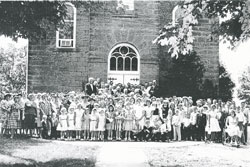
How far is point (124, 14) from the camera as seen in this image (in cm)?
2102

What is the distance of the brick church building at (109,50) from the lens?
20.5 metres

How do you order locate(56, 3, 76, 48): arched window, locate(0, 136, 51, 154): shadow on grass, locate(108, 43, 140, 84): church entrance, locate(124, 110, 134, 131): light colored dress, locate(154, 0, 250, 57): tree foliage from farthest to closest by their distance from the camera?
locate(108, 43, 140, 84): church entrance < locate(56, 3, 76, 48): arched window < locate(124, 110, 134, 131): light colored dress < locate(0, 136, 51, 154): shadow on grass < locate(154, 0, 250, 57): tree foliage

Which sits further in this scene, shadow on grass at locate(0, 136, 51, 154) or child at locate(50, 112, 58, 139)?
child at locate(50, 112, 58, 139)

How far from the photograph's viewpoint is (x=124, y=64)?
69.8 ft

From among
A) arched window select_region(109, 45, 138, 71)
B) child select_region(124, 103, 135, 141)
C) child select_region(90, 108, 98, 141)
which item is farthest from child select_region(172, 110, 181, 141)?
arched window select_region(109, 45, 138, 71)

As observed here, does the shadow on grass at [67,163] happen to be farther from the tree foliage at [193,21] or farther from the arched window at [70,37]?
the arched window at [70,37]

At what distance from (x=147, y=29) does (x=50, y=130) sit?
8.54 m

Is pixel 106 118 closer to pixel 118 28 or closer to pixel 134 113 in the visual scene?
pixel 134 113

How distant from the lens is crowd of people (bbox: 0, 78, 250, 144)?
14.6m

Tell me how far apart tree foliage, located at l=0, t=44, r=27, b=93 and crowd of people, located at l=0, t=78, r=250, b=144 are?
26.9 m

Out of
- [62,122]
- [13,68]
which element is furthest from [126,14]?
[13,68]

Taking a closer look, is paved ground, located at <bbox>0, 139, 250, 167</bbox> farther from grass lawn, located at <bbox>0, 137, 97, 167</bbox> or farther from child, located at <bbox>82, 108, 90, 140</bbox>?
child, located at <bbox>82, 108, 90, 140</bbox>

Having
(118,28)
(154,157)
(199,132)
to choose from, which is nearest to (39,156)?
(154,157)

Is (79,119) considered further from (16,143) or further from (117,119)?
(16,143)
